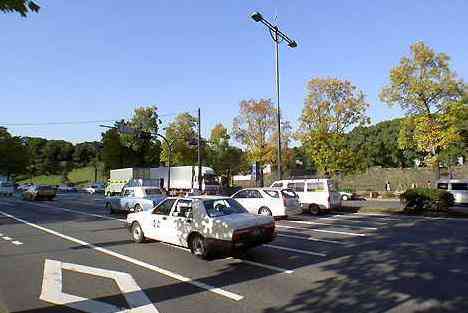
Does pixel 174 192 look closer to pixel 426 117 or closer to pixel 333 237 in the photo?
pixel 426 117

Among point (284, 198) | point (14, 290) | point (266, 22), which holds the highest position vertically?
point (266, 22)

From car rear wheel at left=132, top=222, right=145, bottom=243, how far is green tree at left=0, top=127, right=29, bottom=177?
9338 cm

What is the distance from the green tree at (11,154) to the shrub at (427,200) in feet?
301

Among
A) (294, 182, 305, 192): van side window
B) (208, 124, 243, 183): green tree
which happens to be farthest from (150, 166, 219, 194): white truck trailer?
(294, 182, 305, 192): van side window

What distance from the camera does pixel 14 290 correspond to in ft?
25.9

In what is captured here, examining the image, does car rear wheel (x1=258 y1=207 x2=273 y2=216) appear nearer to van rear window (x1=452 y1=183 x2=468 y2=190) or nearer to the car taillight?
the car taillight

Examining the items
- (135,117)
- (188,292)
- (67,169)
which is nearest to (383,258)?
(188,292)

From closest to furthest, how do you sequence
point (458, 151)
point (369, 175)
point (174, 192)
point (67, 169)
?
point (174, 192) < point (369, 175) < point (458, 151) < point (67, 169)

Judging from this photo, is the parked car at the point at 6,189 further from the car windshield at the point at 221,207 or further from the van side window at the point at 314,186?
the car windshield at the point at 221,207

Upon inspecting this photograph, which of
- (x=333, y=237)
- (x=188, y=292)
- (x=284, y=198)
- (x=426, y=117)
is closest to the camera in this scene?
(x=188, y=292)

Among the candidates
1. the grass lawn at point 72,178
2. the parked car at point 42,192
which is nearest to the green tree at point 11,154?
the grass lawn at point 72,178

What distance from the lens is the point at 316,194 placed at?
77.1 ft

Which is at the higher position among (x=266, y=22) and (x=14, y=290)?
(x=266, y=22)

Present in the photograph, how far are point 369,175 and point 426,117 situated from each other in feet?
74.7
